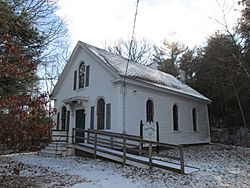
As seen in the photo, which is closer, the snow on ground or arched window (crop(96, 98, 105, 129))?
the snow on ground

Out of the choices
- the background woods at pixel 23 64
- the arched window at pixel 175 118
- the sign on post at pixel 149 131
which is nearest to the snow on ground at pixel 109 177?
the background woods at pixel 23 64

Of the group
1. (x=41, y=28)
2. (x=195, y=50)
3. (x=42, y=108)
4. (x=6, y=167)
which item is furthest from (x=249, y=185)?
(x=195, y=50)

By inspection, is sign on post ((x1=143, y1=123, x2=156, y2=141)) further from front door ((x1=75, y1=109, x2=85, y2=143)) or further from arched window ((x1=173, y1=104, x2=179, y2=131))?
arched window ((x1=173, y1=104, x2=179, y2=131))

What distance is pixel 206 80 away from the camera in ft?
78.2

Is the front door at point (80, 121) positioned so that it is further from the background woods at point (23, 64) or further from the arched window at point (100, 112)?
the background woods at point (23, 64)

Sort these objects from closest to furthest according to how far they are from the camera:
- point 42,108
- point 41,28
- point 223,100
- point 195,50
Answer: point 42,108 < point 41,28 < point 223,100 < point 195,50

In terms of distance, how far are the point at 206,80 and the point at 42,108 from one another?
19.3 meters

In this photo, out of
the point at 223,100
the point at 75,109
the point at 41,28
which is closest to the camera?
the point at 41,28

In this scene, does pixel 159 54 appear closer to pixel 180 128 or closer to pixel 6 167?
pixel 180 128

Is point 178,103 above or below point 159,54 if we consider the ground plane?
below

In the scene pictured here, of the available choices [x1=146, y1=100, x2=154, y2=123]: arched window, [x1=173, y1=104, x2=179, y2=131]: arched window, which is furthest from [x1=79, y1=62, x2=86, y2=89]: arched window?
[x1=173, y1=104, x2=179, y2=131]: arched window

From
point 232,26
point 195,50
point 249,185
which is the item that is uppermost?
point 195,50

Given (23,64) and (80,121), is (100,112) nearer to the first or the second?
(80,121)

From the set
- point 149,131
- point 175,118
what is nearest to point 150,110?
point 149,131
